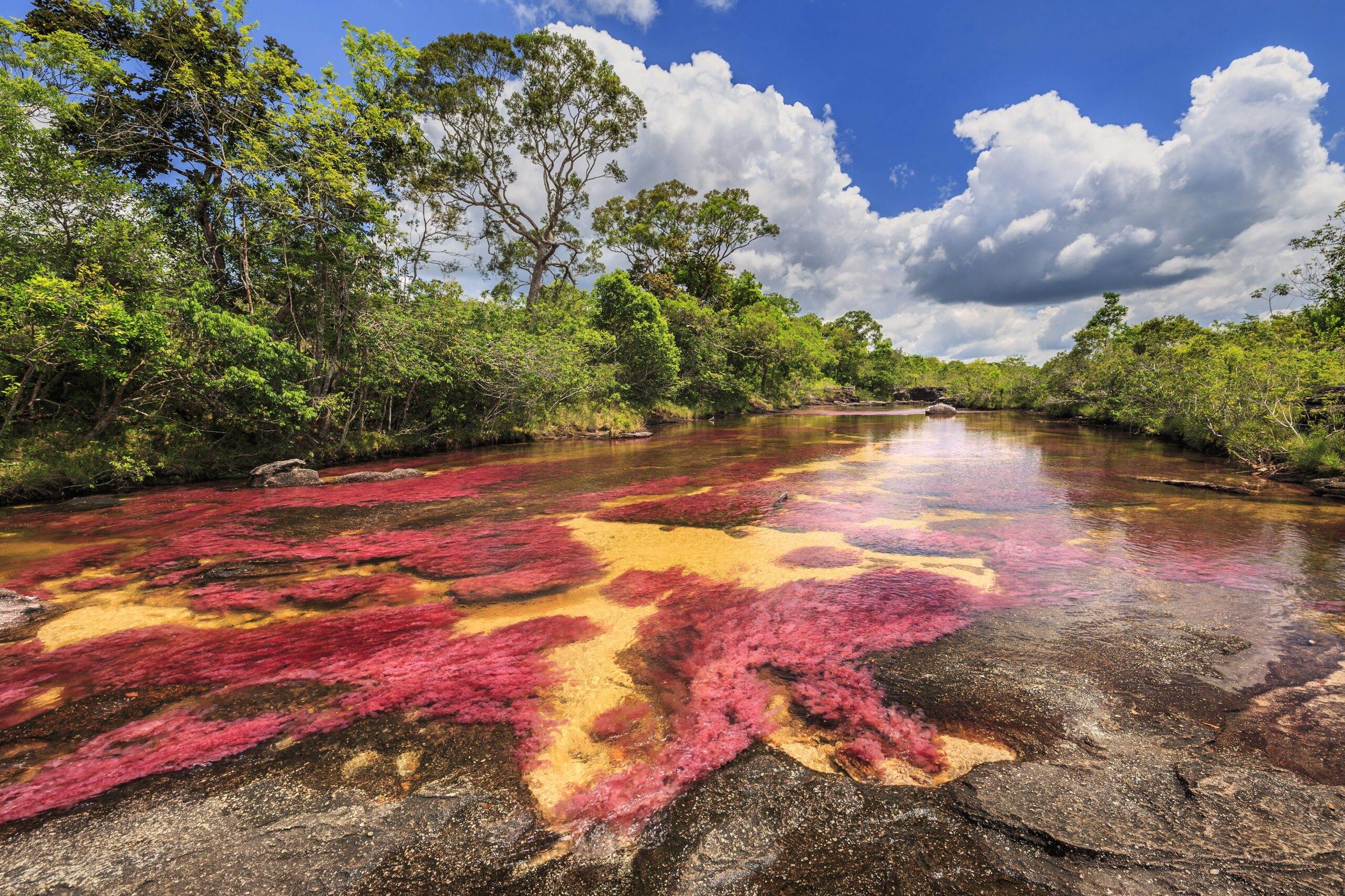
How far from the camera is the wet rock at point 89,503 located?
8.35 meters

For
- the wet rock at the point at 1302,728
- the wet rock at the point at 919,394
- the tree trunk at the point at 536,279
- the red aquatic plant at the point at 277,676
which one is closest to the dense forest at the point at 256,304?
the tree trunk at the point at 536,279

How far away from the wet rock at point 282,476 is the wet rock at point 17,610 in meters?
6.26

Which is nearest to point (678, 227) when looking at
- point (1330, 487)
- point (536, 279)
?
point (536, 279)

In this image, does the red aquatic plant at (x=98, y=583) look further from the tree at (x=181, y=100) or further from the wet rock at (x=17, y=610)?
the tree at (x=181, y=100)

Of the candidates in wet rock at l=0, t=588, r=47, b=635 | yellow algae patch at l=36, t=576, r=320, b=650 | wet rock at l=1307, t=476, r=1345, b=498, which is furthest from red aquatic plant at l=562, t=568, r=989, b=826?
wet rock at l=1307, t=476, r=1345, b=498

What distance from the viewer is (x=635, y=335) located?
25938 mm

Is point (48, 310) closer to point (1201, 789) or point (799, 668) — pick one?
point (799, 668)

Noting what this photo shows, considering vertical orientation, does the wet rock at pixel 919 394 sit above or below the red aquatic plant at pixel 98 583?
above

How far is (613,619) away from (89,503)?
1050 centimetres

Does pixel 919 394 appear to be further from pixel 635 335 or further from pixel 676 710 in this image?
pixel 676 710

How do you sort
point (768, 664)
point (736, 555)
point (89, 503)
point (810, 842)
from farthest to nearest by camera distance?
1. point (89, 503)
2. point (736, 555)
3. point (768, 664)
4. point (810, 842)

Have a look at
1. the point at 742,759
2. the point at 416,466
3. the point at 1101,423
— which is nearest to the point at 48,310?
the point at 416,466

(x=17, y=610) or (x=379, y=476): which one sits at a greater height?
(x=379, y=476)

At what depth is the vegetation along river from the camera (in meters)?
2.05
